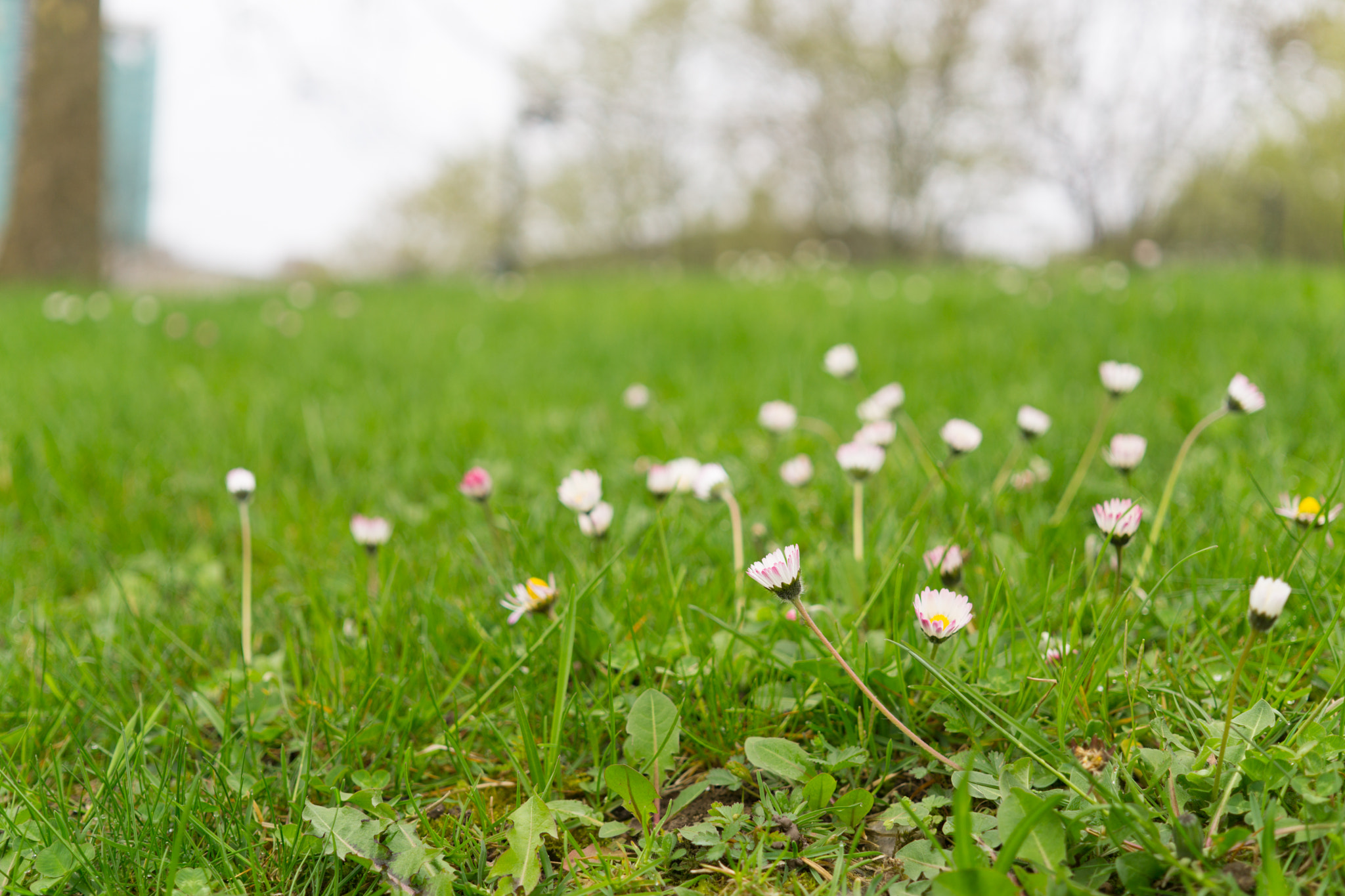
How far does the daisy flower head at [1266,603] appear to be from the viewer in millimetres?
912

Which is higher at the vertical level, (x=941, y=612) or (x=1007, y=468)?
(x=941, y=612)

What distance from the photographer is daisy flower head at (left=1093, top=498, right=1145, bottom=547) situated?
1.09 meters

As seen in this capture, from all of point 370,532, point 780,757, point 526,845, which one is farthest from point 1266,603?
point 370,532

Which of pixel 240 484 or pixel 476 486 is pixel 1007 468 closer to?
pixel 476 486

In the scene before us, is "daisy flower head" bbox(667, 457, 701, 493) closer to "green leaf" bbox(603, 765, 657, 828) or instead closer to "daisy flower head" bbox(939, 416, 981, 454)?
"daisy flower head" bbox(939, 416, 981, 454)

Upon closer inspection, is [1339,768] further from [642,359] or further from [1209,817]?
→ [642,359]

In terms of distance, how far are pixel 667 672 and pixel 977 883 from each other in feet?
1.71

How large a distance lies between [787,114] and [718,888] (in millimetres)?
21767

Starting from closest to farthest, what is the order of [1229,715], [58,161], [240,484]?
[1229,715] → [240,484] → [58,161]

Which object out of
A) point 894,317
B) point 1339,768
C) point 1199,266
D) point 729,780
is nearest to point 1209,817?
point 1339,768

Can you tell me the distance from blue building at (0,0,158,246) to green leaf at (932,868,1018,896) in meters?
9.90

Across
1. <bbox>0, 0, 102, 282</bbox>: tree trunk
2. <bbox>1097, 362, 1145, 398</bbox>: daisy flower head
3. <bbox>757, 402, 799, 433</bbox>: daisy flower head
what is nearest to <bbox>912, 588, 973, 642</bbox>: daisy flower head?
<bbox>1097, 362, 1145, 398</bbox>: daisy flower head

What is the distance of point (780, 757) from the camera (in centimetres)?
Answer: 107

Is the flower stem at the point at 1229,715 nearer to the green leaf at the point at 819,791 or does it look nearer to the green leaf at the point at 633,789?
the green leaf at the point at 819,791
